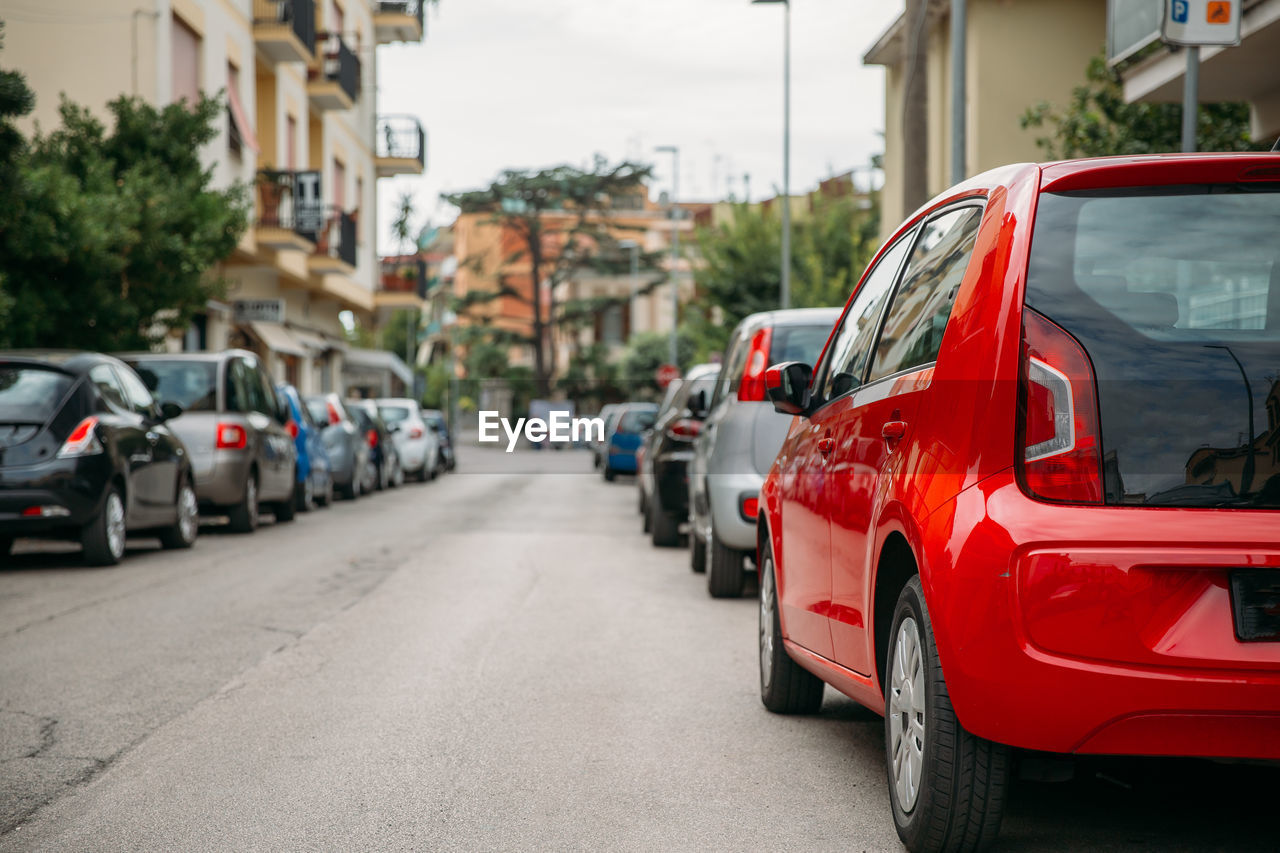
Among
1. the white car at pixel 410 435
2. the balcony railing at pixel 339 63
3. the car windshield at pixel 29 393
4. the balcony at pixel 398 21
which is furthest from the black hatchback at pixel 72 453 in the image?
the balcony at pixel 398 21

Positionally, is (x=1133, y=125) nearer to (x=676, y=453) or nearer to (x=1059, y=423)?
(x=676, y=453)

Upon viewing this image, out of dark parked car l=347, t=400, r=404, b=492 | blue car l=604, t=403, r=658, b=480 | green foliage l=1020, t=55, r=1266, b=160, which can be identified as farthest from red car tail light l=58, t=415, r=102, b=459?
blue car l=604, t=403, r=658, b=480

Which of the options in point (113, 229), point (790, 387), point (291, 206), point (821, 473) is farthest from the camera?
point (291, 206)

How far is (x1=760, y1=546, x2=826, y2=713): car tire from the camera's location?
20.2 ft

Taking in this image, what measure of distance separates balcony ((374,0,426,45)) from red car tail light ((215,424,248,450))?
1193 inches

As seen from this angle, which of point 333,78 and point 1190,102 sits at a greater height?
point 333,78

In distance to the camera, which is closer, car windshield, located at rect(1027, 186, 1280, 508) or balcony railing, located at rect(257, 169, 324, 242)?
car windshield, located at rect(1027, 186, 1280, 508)

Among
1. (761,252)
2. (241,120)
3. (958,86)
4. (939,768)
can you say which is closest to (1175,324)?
(939,768)

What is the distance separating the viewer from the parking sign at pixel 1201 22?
9.05 metres

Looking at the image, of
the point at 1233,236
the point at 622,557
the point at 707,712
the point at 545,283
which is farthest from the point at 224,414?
the point at 545,283

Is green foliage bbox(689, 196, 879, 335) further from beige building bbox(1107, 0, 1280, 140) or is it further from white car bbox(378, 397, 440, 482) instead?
beige building bbox(1107, 0, 1280, 140)

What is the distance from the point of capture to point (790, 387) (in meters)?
5.70

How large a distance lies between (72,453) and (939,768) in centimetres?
912

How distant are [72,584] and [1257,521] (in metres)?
9.10
